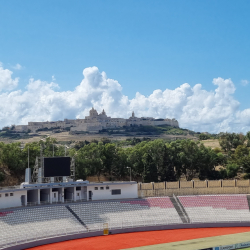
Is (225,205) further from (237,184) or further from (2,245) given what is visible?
(2,245)

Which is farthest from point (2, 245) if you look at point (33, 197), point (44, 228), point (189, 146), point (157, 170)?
point (189, 146)

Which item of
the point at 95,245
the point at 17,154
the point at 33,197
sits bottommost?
the point at 95,245

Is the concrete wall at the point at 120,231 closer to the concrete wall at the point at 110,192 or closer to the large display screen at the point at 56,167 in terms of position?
the concrete wall at the point at 110,192

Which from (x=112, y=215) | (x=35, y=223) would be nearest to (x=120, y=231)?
(x=112, y=215)

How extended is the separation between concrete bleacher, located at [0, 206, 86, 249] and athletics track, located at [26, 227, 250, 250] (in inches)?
65.6

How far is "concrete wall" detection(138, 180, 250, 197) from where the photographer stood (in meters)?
46.1

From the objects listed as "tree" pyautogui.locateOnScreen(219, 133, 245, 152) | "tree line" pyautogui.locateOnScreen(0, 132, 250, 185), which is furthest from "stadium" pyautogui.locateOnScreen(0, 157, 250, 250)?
"tree" pyautogui.locateOnScreen(219, 133, 245, 152)

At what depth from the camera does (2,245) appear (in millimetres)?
30141

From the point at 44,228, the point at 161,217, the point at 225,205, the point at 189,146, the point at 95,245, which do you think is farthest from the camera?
the point at 189,146

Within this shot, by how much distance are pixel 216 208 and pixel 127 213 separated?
36.1ft

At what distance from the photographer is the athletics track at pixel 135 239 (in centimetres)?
3178

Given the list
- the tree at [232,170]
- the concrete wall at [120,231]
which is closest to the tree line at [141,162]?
the tree at [232,170]

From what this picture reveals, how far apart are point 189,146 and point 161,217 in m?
27.6

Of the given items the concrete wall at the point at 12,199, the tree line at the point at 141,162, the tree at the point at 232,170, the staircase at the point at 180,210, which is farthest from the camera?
the tree at the point at 232,170
